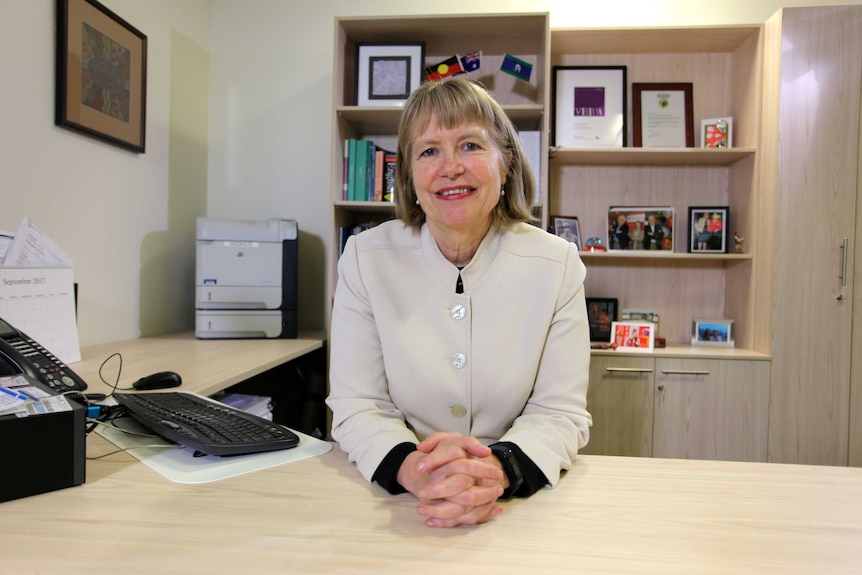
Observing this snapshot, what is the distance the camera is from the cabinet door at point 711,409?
2.45 metres

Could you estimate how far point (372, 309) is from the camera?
1.23 meters

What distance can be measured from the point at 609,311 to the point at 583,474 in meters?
1.98

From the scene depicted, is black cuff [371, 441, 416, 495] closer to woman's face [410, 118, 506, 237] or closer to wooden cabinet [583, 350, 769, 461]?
woman's face [410, 118, 506, 237]

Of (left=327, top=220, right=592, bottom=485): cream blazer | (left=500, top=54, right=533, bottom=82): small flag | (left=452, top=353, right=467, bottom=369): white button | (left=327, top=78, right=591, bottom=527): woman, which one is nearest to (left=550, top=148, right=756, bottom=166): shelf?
(left=500, top=54, right=533, bottom=82): small flag

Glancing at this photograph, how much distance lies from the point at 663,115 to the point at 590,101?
0.36 m

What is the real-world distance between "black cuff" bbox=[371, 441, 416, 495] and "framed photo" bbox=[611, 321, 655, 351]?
189 centimetres

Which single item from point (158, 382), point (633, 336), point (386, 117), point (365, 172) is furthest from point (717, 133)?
point (158, 382)

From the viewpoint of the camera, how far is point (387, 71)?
2.70 meters

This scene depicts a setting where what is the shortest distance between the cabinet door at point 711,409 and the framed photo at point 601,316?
351mm

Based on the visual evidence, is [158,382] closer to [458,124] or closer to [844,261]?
[458,124]

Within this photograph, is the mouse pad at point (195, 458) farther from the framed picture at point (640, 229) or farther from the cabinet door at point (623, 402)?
the framed picture at point (640, 229)

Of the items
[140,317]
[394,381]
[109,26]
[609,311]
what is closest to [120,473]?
[394,381]

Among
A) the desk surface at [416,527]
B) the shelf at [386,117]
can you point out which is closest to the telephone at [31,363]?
the desk surface at [416,527]

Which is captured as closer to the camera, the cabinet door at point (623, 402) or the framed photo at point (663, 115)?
the cabinet door at point (623, 402)
